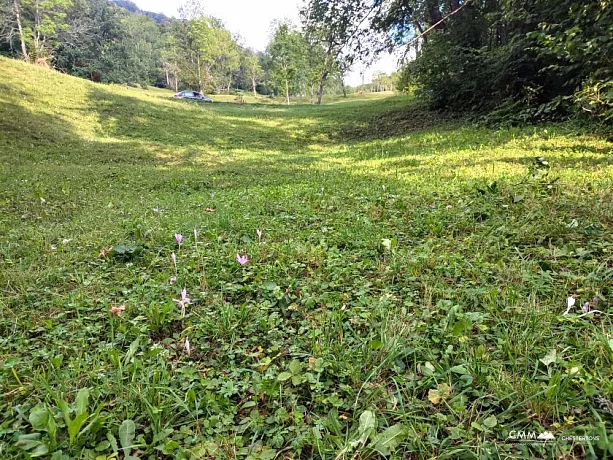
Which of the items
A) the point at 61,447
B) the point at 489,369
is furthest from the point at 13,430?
the point at 489,369

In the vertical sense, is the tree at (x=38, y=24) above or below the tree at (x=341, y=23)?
above

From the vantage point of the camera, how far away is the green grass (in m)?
1.48

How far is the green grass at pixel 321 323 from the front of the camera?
4.87 ft

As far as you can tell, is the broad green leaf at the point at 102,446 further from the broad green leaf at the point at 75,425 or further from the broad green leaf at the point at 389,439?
the broad green leaf at the point at 389,439

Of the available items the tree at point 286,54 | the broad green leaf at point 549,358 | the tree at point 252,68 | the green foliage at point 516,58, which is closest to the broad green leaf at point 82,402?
the broad green leaf at point 549,358

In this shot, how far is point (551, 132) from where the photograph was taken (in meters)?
8.35

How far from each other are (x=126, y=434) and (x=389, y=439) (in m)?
1.10

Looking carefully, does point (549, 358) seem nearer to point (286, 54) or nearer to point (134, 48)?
point (286, 54)

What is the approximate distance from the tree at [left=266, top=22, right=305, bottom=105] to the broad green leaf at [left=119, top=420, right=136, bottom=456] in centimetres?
5131

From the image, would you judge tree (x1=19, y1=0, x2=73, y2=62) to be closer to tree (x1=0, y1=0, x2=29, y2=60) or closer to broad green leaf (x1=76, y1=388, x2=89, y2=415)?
tree (x1=0, y1=0, x2=29, y2=60)

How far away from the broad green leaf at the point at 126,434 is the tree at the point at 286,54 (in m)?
51.3

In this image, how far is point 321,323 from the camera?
2.22 meters

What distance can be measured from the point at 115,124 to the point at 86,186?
31.8 ft

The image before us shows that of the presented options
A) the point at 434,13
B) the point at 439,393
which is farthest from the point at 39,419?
the point at 434,13
